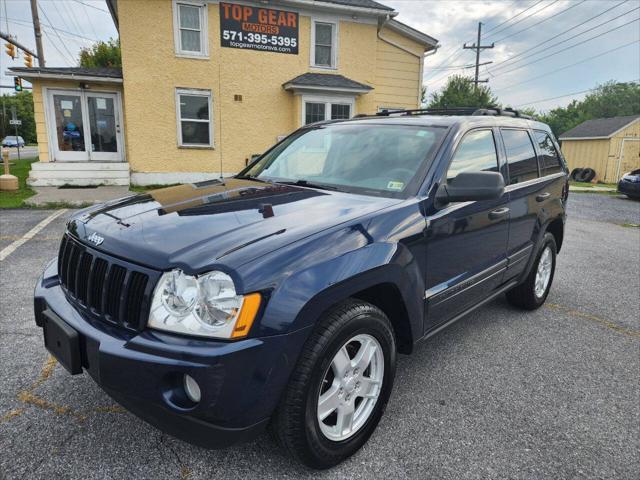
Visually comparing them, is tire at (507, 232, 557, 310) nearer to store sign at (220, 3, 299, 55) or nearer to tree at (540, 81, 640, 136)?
store sign at (220, 3, 299, 55)

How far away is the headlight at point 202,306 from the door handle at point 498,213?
2.11 meters

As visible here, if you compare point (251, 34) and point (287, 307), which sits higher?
point (251, 34)

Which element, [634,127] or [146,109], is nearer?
[146,109]

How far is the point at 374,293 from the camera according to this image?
2408mm

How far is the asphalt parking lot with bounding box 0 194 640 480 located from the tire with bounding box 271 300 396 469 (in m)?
0.15

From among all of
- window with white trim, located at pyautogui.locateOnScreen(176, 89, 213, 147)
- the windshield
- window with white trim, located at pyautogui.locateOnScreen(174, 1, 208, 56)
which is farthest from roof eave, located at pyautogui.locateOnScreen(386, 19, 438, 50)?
the windshield

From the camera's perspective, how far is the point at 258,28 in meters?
13.5

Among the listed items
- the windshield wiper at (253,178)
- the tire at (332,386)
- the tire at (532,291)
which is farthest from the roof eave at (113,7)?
the tire at (332,386)

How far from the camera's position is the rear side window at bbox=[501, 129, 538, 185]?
3.65 metres

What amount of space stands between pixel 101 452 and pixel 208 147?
12370mm

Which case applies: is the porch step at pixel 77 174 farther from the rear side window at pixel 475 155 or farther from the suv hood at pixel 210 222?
the rear side window at pixel 475 155

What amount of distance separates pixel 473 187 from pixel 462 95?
43.2 metres

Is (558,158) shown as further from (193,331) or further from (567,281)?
(193,331)

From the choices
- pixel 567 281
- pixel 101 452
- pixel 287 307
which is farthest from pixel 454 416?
pixel 567 281
